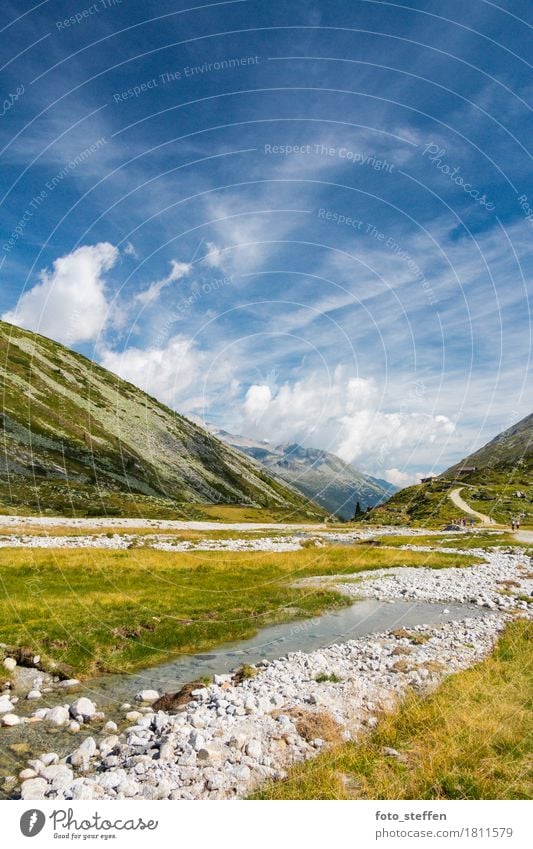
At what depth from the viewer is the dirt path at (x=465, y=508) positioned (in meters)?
110

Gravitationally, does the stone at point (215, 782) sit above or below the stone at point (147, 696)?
above

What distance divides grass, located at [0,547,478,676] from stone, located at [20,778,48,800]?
758cm

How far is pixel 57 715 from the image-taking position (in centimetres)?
1285

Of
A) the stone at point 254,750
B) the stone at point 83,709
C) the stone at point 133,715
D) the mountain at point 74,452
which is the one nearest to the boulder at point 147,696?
the stone at point 133,715

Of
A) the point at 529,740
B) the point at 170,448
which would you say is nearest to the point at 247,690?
the point at 529,740

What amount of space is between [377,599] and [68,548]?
85.4ft

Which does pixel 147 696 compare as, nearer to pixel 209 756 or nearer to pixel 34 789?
pixel 209 756

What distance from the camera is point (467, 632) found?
70.8 feet

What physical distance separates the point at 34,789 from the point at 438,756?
8.22 meters

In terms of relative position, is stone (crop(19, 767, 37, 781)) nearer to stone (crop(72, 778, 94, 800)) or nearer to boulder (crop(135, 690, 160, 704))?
stone (crop(72, 778, 94, 800))

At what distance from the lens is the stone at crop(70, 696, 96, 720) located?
1316 centimetres

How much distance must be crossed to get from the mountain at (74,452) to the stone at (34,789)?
3027 inches

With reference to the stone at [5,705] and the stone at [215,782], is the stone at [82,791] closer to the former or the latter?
the stone at [215,782]

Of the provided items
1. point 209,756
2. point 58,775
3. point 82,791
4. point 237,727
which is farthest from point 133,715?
point 82,791
